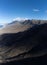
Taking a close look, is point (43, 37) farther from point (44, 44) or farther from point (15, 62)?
point (15, 62)

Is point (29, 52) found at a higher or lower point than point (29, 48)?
lower

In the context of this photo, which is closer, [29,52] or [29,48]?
[29,52]

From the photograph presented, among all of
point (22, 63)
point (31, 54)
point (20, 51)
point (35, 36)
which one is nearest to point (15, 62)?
point (22, 63)

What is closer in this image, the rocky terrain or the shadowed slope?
the rocky terrain

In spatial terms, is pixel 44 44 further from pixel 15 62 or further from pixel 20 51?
→ pixel 15 62

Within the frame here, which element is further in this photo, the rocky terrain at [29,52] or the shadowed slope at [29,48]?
the shadowed slope at [29,48]

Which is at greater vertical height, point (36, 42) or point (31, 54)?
point (36, 42)

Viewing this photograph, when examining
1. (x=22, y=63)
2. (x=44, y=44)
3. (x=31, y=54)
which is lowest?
(x=22, y=63)

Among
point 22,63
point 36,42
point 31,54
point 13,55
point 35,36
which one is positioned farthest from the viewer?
point 35,36

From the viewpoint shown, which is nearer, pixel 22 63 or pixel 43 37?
pixel 22 63

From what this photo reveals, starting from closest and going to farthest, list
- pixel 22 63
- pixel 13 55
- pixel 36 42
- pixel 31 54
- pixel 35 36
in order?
pixel 22 63 < pixel 31 54 < pixel 13 55 < pixel 36 42 < pixel 35 36
